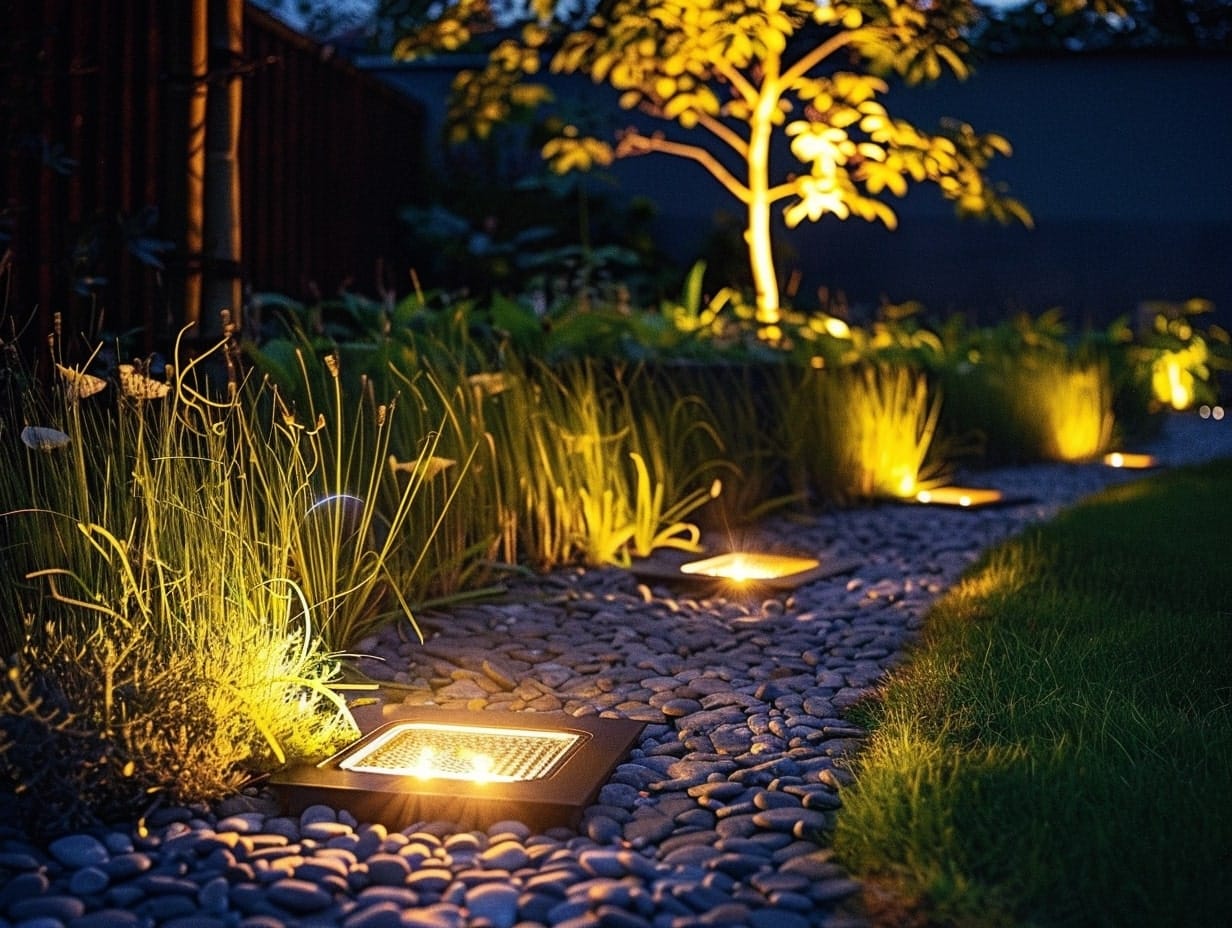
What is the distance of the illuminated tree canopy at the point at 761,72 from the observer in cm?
557

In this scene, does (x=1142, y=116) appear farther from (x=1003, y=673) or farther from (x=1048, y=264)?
(x=1003, y=673)

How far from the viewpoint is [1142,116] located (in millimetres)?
11000

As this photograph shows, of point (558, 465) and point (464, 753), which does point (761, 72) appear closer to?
point (558, 465)

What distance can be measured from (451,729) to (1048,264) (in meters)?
9.68

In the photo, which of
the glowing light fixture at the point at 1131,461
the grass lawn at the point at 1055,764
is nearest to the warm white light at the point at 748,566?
the grass lawn at the point at 1055,764

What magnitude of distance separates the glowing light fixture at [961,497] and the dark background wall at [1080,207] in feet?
17.9

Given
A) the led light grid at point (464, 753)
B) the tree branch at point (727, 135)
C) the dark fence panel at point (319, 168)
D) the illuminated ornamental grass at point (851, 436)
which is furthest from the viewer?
the tree branch at point (727, 135)

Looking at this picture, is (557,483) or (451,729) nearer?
(451,729)

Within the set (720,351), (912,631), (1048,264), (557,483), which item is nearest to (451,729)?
(912,631)

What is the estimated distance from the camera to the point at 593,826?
1.95 metres

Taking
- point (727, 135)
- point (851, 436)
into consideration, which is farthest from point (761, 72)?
point (851, 436)

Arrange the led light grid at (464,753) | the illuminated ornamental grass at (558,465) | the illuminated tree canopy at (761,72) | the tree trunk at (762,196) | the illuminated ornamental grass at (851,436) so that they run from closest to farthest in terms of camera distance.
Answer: the led light grid at (464,753), the illuminated ornamental grass at (558,465), the illuminated ornamental grass at (851,436), the illuminated tree canopy at (761,72), the tree trunk at (762,196)

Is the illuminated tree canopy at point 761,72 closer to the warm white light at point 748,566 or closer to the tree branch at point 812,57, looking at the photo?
the tree branch at point 812,57

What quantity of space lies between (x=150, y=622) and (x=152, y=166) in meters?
2.87
